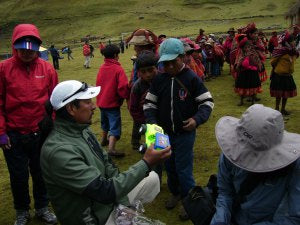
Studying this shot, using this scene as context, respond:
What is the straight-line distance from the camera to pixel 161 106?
444 centimetres

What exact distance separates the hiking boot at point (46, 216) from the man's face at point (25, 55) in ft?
6.50

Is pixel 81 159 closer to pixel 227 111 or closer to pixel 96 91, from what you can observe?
pixel 96 91

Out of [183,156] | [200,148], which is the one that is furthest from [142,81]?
[200,148]

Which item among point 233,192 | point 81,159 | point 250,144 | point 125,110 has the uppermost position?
point 250,144

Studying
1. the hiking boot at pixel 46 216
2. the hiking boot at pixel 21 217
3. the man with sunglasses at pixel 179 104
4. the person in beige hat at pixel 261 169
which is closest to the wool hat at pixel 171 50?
the man with sunglasses at pixel 179 104

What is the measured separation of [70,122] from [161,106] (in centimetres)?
160

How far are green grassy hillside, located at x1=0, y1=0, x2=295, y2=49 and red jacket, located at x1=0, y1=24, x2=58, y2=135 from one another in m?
53.4

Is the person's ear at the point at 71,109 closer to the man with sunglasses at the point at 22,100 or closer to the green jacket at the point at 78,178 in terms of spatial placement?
the green jacket at the point at 78,178

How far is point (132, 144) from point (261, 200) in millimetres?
4843

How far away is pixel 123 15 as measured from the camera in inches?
3063

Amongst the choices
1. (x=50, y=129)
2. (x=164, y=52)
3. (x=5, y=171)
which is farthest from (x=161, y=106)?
(x=5, y=171)

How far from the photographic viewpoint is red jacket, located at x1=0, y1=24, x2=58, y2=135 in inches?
167

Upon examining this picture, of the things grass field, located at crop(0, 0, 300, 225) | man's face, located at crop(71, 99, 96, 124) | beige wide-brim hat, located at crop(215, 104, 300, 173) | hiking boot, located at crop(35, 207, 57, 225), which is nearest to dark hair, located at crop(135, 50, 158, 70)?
man's face, located at crop(71, 99, 96, 124)

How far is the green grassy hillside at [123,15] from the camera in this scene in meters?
64.1
